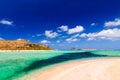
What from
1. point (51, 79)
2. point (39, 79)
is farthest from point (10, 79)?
point (51, 79)

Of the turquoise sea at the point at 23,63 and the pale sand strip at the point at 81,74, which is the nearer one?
the pale sand strip at the point at 81,74

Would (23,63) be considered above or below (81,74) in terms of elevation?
above

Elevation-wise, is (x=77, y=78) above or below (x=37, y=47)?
below

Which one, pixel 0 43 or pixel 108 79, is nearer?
pixel 108 79

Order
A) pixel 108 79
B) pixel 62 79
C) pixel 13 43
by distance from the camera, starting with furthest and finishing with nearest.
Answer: pixel 13 43 → pixel 62 79 → pixel 108 79

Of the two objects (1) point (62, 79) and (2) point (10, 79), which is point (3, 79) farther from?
(1) point (62, 79)

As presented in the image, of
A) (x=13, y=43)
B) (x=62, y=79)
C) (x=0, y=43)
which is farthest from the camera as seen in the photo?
(x=13, y=43)

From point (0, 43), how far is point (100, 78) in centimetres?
18923

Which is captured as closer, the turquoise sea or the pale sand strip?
the pale sand strip

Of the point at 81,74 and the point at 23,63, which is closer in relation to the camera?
the point at 81,74

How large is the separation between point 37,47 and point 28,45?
39.3 feet

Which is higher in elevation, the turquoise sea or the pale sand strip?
the turquoise sea

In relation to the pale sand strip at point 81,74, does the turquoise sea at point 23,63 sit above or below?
above

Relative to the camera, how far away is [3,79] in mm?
14797
